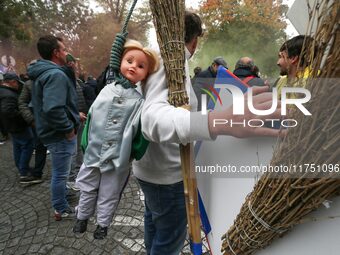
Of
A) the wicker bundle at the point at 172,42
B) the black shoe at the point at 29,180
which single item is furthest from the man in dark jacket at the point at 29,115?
the wicker bundle at the point at 172,42

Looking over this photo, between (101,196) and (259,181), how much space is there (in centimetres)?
110

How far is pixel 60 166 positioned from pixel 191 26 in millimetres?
2103

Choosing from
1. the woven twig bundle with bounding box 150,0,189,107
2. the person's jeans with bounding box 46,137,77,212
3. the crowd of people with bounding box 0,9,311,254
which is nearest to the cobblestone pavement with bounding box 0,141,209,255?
the person's jeans with bounding box 46,137,77,212

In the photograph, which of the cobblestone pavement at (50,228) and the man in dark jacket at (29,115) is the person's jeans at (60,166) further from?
the man in dark jacket at (29,115)

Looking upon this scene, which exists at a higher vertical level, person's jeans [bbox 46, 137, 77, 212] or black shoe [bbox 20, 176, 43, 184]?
person's jeans [bbox 46, 137, 77, 212]

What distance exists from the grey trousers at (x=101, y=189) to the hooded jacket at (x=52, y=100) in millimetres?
1029

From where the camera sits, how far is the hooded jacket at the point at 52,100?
2510 mm

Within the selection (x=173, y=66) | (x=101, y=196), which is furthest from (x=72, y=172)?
(x=173, y=66)

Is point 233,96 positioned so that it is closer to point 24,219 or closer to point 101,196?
point 101,196

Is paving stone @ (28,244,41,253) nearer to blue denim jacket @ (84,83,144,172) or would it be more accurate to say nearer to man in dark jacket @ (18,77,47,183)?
blue denim jacket @ (84,83,144,172)

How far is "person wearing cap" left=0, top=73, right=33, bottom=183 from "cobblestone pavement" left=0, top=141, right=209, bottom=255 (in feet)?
1.30

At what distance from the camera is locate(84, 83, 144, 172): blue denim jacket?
1.47 meters

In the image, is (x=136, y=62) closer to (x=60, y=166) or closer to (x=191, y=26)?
(x=191, y=26)

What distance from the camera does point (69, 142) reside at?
2.86 metres
